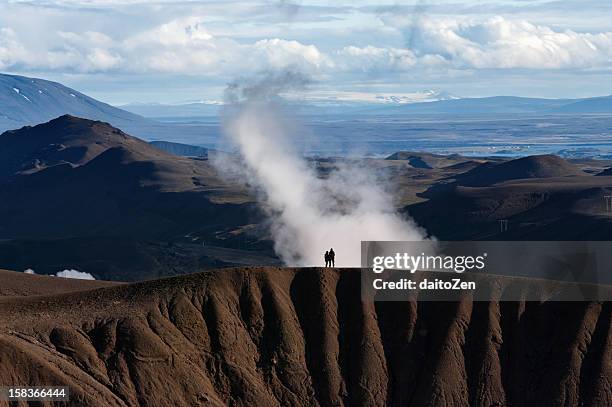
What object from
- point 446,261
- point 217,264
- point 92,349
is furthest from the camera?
point 217,264

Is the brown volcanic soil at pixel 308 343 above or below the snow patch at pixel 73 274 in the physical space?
above

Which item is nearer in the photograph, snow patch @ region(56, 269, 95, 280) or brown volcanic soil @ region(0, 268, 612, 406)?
brown volcanic soil @ region(0, 268, 612, 406)

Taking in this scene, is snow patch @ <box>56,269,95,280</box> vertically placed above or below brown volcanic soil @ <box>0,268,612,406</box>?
below

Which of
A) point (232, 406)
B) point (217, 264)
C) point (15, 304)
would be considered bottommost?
point (217, 264)

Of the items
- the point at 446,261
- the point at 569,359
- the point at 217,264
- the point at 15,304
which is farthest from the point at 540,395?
the point at 217,264

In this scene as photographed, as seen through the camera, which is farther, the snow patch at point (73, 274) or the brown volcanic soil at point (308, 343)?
the snow patch at point (73, 274)

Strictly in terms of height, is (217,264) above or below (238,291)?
below

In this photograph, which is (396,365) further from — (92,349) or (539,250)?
(539,250)

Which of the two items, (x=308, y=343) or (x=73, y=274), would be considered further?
(x=73, y=274)
